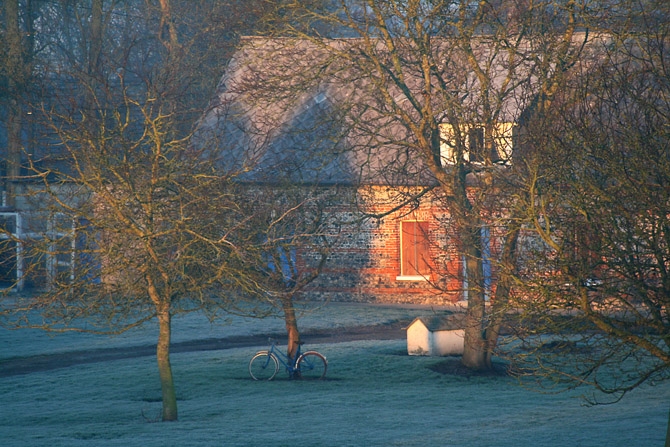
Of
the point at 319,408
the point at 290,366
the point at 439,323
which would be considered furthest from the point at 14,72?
the point at 319,408

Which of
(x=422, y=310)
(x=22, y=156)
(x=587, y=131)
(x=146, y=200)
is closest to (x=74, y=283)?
(x=146, y=200)

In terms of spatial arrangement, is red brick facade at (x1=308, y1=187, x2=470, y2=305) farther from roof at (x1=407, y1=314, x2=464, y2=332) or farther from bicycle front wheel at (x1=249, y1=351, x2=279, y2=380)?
bicycle front wheel at (x1=249, y1=351, x2=279, y2=380)

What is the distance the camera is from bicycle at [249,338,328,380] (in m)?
16.8

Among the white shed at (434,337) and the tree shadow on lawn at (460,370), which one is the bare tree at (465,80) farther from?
the white shed at (434,337)

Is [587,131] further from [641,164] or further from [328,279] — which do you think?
[328,279]

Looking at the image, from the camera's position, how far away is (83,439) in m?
11.5

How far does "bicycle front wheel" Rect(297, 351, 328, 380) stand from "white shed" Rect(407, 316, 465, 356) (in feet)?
7.58

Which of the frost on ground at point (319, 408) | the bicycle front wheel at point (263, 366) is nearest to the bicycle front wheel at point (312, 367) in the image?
the frost on ground at point (319, 408)

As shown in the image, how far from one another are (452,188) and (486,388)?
3.80 metres

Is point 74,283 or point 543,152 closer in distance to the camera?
point 543,152

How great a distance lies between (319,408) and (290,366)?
321 centimetres

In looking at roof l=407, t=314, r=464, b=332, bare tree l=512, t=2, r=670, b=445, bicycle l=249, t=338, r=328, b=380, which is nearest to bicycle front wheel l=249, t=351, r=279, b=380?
bicycle l=249, t=338, r=328, b=380

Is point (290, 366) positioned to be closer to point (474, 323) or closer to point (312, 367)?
point (312, 367)

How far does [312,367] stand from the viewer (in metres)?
16.8
